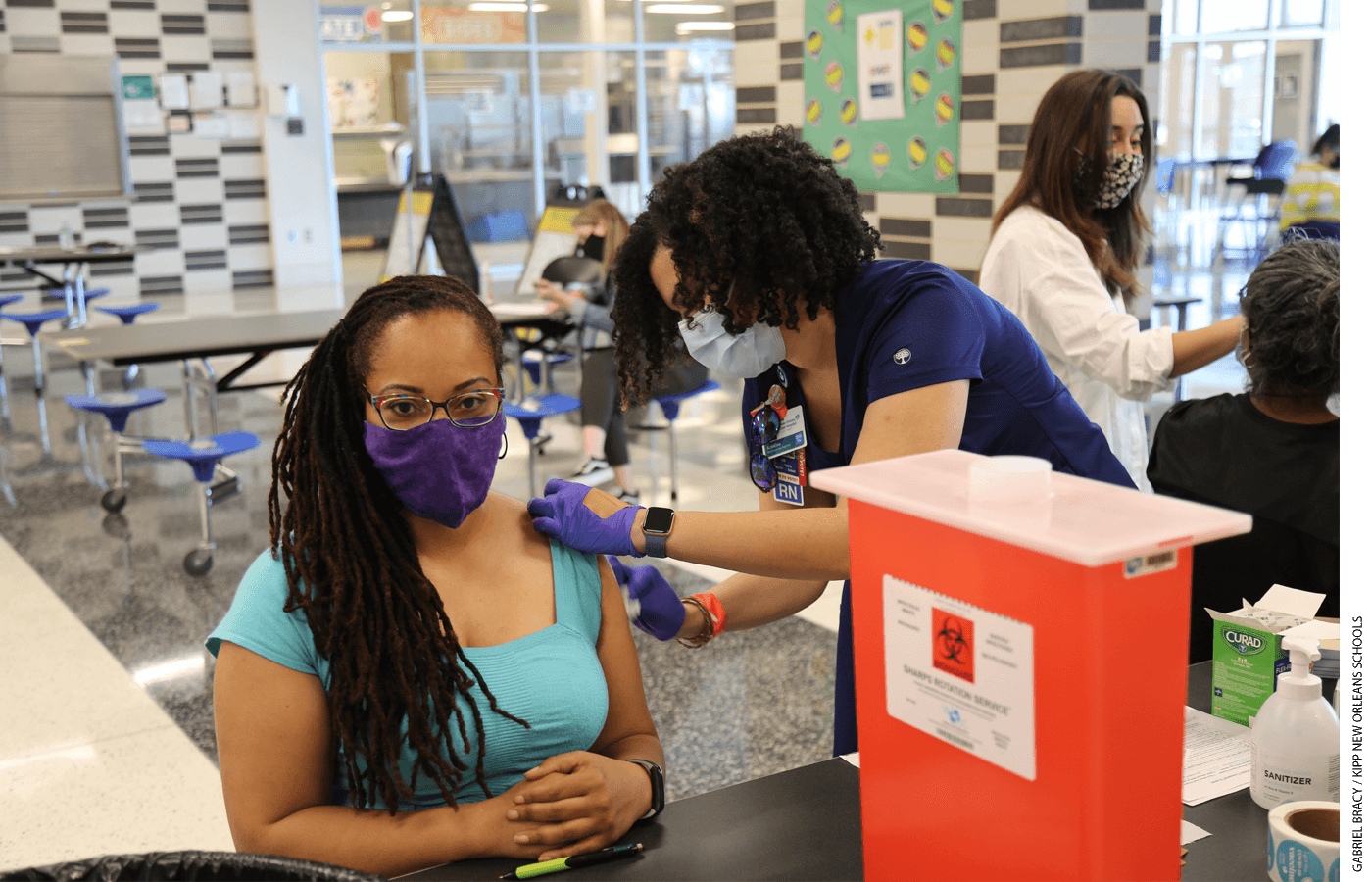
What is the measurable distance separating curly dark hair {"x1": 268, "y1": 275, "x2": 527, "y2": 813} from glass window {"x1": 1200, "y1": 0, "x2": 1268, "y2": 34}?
1376 centimetres

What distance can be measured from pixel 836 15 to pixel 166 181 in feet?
30.8

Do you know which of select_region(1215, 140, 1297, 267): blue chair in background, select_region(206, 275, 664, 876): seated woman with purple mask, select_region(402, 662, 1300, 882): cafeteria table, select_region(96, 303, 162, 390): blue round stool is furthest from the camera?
select_region(1215, 140, 1297, 267): blue chair in background

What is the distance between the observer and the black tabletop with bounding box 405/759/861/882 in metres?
1.09

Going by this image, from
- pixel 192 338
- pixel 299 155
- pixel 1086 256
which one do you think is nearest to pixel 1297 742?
pixel 1086 256

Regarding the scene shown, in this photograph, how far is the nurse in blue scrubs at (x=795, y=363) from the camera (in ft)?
4.81

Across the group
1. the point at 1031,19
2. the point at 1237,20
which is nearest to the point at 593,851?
the point at 1031,19

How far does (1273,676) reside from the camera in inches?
53.2

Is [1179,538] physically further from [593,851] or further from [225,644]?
[225,644]

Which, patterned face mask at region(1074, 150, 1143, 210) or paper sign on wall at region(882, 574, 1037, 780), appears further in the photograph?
patterned face mask at region(1074, 150, 1143, 210)

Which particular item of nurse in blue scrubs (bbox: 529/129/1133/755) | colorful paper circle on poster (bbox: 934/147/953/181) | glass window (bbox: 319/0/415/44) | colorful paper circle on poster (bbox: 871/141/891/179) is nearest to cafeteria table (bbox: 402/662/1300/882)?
nurse in blue scrubs (bbox: 529/129/1133/755)

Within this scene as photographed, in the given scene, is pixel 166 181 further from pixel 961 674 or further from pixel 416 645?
pixel 961 674

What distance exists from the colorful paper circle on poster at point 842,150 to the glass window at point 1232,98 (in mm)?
10569

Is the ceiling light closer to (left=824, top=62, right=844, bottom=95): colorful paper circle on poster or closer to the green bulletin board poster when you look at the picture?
the green bulletin board poster

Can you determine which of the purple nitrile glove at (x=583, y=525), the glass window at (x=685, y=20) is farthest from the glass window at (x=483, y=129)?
the purple nitrile glove at (x=583, y=525)
